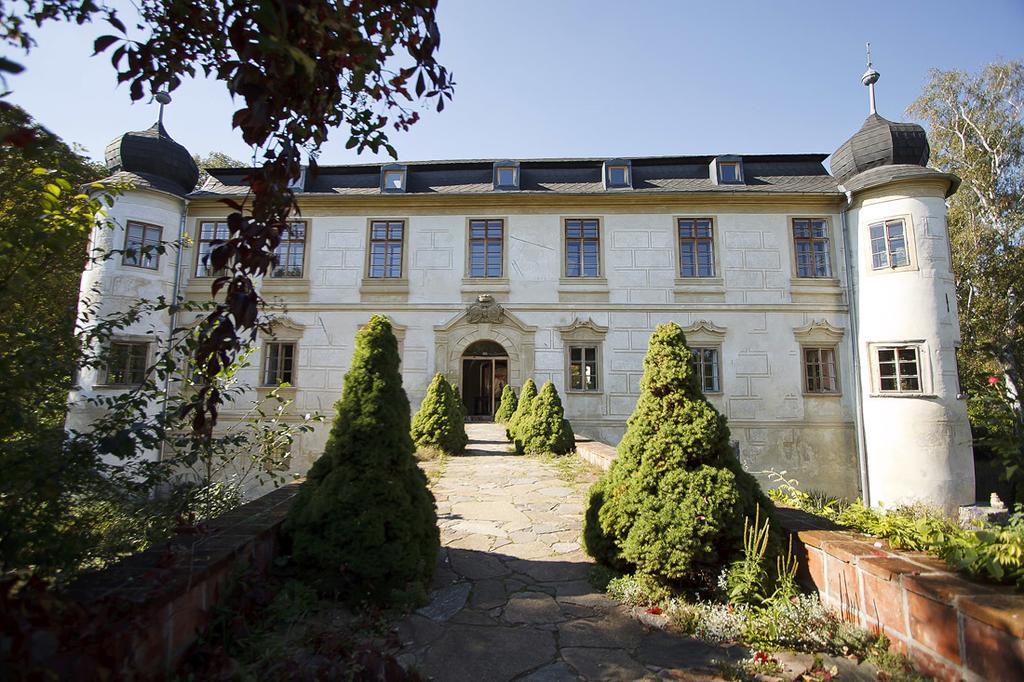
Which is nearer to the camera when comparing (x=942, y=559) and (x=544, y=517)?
(x=942, y=559)

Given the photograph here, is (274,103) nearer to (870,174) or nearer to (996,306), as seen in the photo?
(870,174)

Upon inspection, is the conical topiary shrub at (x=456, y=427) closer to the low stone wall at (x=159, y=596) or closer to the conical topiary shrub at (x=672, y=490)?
the conical topiary shrub at (x=672, y=490)

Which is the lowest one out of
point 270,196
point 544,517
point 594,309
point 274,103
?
point 544,517

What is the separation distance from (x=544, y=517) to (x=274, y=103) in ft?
15.8

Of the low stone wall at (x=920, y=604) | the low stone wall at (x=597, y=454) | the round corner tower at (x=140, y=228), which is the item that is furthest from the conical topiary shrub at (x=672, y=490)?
the round corner tower at (x=140, y=228)

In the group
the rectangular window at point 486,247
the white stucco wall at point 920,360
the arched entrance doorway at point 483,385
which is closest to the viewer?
the white stucco wall at point 920,360

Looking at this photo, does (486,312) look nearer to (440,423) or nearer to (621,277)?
(621,277)

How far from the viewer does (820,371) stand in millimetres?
15117

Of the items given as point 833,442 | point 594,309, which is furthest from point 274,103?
point 833,442

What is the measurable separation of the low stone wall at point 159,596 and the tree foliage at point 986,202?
21703 millimetres

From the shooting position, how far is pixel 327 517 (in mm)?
3279

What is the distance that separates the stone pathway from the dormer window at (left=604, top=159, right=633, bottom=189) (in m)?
12.5

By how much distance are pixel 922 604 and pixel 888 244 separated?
49.5 ft

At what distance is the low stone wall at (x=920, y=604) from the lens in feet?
6.81
